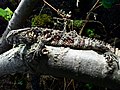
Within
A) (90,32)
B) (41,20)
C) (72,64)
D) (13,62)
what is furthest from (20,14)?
(72,64)

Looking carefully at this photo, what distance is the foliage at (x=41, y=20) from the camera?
4.60ft

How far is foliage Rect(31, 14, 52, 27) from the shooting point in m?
1.40

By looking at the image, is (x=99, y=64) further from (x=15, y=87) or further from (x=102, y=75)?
(x=15, y=87)

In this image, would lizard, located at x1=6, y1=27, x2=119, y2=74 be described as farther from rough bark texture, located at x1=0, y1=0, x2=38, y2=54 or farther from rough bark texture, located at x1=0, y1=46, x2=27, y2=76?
rough bark texture, located at x1=0, y1=0, x2=38, y2=54

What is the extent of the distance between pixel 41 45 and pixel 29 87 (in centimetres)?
72

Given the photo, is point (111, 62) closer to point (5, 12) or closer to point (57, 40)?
point (57, 40)

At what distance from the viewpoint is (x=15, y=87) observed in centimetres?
145

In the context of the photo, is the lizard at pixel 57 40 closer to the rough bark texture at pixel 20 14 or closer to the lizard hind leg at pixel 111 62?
the lizard hind leg at pixel 111 62

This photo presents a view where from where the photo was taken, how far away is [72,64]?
706 millimetres

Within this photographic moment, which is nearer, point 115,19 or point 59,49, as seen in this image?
point 59,49

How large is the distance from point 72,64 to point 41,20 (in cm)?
75

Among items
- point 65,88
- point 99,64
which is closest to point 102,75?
point 99,64

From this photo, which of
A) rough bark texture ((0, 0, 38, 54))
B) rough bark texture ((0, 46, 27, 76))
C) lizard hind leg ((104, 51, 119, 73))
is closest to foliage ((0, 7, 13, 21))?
rough bark texture ((0, 0, 38, 54))

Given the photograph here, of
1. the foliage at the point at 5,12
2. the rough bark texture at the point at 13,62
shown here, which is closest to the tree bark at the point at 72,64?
the rough bark texture at the point at 13,62
